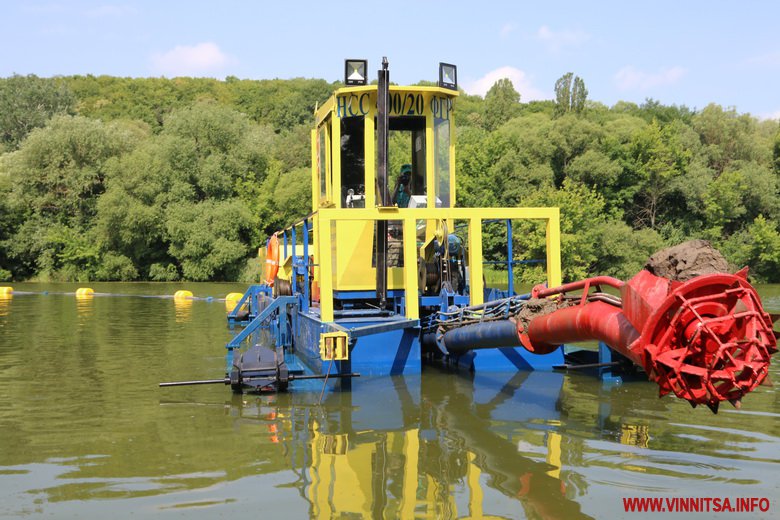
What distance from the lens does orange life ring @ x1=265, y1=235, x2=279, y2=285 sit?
664 inches

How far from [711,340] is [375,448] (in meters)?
3.10

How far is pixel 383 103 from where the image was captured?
11.5 meters

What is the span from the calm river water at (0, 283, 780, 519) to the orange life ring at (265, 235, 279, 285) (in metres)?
5.09

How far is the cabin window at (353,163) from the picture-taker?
41.0ft

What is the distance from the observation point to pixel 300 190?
50844mm

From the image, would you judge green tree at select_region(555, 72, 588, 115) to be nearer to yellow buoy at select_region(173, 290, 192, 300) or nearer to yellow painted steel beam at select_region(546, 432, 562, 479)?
yellow buoy at select_region(173, 290, 192, 300)

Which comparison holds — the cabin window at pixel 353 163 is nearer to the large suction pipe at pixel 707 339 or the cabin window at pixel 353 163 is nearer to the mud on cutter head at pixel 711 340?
the large suction pipe at pixel 707 339

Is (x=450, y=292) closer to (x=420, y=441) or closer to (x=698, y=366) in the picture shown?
(x=420, y=441)

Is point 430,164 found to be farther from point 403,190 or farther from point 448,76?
point 448,76

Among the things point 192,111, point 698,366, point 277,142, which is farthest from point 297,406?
point 277,142

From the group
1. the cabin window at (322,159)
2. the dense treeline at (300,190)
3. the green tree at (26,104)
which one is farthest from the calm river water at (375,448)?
the green tree at (26,104)

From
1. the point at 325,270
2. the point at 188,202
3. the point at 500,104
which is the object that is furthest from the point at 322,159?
the point at 500,104

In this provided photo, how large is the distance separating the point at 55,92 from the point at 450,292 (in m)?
76.9

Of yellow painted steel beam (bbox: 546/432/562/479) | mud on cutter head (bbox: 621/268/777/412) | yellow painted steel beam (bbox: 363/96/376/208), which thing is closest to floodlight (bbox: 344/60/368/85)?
yellow painted steel beam (bbox: 363/96/376/208)
